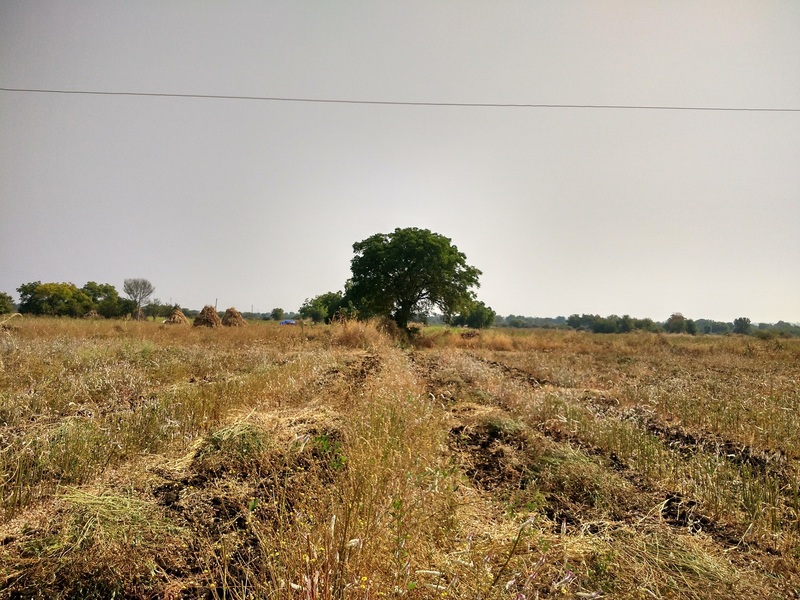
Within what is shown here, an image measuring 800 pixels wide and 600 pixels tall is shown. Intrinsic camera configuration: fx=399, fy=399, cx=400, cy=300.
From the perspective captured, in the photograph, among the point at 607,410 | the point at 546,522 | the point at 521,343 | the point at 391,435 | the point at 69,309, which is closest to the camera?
the point at 546,522

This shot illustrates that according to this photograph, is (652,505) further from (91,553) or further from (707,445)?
(91,553)

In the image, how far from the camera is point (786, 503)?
3984mm

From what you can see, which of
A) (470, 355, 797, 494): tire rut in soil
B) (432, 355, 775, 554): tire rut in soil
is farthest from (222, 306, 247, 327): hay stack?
(432, 355, 775, 554): tire rut in soil

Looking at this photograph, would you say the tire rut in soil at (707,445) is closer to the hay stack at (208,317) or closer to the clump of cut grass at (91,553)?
the clump of cut grass at (91,553)

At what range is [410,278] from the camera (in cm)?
2588

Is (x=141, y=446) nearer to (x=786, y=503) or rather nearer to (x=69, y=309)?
(x=786, y=503)

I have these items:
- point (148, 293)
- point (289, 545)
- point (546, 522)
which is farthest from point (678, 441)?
point (148, 293)

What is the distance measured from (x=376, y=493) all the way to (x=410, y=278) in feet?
77.0

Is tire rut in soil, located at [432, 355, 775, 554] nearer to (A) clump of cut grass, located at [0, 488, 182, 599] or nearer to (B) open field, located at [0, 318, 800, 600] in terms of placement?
(B) open field, located at [0, 318, 800, 600]

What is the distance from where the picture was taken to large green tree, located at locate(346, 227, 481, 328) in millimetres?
25750

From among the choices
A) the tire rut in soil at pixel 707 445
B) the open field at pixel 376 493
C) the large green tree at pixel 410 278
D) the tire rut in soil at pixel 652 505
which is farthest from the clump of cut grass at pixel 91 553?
the large green tree at pixel 410 278

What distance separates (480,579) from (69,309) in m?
53.1

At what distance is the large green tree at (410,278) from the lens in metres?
25.8

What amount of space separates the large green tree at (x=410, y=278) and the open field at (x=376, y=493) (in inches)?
712
